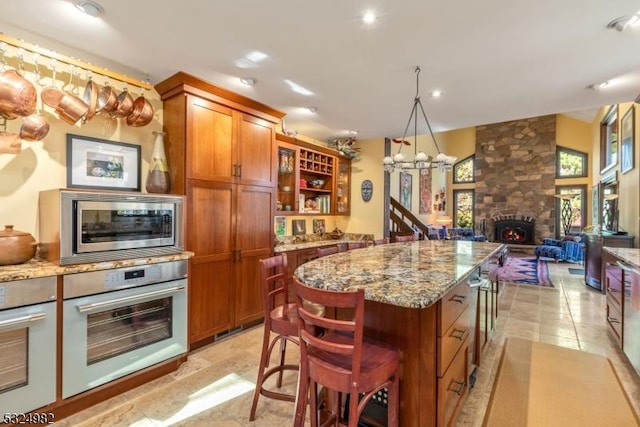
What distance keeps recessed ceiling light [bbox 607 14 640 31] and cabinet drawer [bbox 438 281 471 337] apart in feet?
6.47

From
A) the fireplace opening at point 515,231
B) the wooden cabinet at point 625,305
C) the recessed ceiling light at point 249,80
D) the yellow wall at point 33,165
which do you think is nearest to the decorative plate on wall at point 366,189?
the recessed ceiling light at point 249,80

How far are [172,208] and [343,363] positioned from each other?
1.90 meters

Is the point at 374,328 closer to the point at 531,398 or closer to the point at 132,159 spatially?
the point at 531,398

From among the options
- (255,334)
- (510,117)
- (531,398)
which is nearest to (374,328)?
(531,398)

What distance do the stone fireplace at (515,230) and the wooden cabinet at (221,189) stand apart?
30.6ft

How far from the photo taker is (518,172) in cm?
1012

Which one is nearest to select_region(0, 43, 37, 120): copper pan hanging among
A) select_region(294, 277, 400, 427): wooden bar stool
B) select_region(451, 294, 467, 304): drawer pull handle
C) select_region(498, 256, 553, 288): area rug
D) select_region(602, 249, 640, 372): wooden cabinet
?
select_region(294, 277, 400, 427): wooden bar stool

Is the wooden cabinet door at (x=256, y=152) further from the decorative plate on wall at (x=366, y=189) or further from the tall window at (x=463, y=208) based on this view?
the tall window at (x=463, y=208)

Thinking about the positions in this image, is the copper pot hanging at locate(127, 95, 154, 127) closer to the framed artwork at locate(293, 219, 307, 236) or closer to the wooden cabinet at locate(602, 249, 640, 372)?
the framed artwork at locate(293, 219, 307, 236)

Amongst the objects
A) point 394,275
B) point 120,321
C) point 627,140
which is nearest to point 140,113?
point 120,321

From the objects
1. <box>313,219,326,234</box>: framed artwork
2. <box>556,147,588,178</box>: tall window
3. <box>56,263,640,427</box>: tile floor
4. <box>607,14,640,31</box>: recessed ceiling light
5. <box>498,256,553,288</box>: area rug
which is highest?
<box>556,147,588,178</box>: tall window

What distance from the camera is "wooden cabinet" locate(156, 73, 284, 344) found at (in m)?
2.81

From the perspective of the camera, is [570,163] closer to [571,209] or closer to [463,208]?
[571,209]

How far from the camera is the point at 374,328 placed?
158 cm
